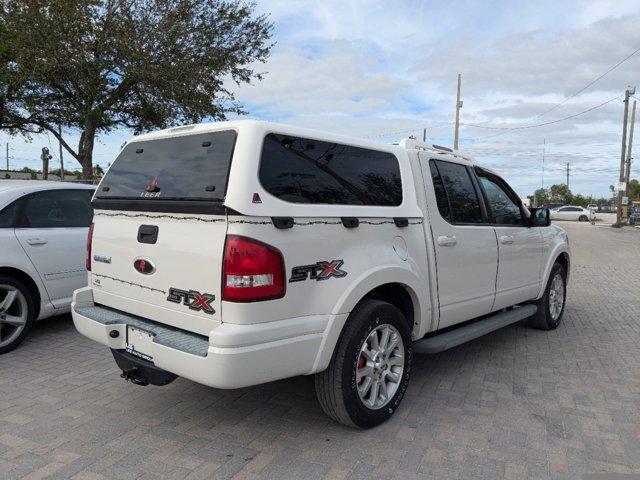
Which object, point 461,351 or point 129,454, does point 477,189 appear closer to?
point 461,351

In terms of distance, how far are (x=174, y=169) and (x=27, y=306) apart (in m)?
2.71

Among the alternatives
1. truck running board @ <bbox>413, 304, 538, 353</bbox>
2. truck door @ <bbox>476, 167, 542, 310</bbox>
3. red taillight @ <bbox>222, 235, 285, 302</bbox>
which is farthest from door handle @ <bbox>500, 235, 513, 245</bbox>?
red taillight @ <bbox>222, 235, 285, 302</bbox>

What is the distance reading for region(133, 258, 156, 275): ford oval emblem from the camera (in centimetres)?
320

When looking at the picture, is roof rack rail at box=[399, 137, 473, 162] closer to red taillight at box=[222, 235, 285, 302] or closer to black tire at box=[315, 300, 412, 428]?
black tire at box=[315, 300, 412, 428]

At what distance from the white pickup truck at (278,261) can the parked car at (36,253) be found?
159 cm

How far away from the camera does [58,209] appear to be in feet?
17.9

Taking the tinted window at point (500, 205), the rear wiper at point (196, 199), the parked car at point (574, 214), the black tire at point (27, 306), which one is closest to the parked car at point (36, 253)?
the black tire at point (27, 306)

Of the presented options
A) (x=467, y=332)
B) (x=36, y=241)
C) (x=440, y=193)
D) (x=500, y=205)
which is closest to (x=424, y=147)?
(x=440, y=193)

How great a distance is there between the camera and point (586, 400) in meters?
4.01

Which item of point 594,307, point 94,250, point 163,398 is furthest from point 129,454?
point 594,307

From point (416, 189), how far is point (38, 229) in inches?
146

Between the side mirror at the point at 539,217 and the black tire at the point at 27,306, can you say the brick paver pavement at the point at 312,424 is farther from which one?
the side mirror at the point at 539,217

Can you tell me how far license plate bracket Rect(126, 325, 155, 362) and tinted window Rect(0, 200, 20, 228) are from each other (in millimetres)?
2457

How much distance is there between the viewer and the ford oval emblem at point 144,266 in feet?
A: 10.5
